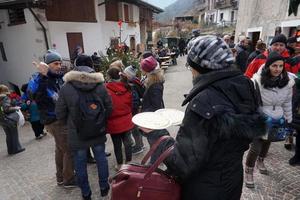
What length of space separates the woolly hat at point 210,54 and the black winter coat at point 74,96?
1593 millimetres

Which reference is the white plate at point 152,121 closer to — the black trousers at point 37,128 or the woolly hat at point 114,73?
the woolly hat at point 114,73

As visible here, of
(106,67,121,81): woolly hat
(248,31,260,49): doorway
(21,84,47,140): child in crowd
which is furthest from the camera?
(248,31,260,49): doorway

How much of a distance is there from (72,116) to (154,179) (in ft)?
4.88

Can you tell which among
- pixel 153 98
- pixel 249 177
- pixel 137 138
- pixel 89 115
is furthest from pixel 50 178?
pixel 249 177

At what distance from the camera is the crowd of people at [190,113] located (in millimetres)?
1335

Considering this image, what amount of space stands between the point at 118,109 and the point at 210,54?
222cm

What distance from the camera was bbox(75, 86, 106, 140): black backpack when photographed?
2.66 metres

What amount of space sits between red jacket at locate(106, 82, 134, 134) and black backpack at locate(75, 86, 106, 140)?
1.68 ft

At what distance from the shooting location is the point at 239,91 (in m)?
1.38

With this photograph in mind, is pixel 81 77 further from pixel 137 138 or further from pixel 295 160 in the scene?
pixel 295 160

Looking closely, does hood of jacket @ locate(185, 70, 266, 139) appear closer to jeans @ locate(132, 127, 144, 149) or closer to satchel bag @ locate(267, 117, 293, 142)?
satchel bag @ locate(267, 117, 293, 142)

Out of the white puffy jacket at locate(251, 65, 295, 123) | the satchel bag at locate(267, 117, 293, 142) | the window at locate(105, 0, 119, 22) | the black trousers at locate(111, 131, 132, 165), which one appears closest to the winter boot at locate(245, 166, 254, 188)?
the satchel bag at locate(267, 117, 293, 142)

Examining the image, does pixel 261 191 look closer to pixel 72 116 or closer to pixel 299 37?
pixel 72 116

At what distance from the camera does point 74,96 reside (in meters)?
2.61
